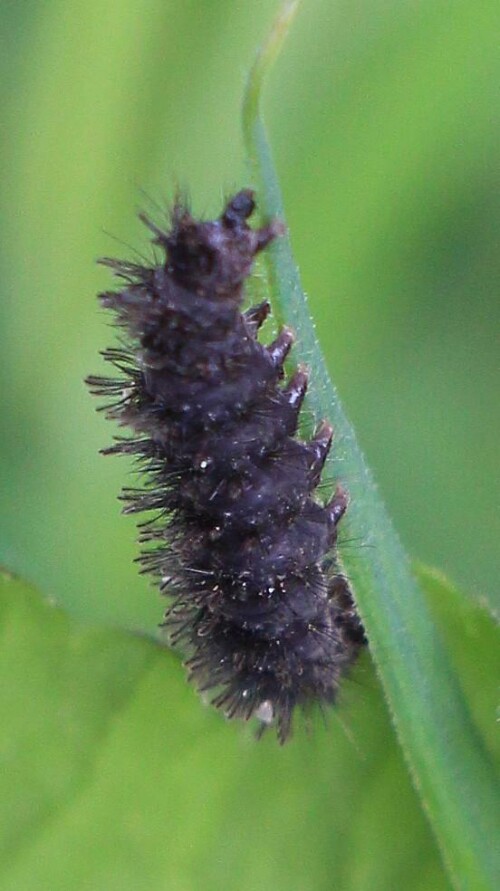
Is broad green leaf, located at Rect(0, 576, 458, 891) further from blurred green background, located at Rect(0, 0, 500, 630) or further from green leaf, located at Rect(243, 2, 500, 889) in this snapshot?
blurred green background, located at Rect(0, 0, 500, 630)

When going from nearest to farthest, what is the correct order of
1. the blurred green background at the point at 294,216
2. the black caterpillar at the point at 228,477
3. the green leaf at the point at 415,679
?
the green leaf at the point at 415,679 → the black caterpillar at the point at 228,477 → the blurred green background at the point at 294,216

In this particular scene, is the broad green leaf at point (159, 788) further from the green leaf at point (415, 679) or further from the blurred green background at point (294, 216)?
the blurred green background at point (294, 216)

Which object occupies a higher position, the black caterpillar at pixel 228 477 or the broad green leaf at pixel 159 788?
the black caterpillar at pixel 228 477

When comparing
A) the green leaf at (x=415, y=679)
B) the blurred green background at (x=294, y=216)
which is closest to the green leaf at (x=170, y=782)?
the green leaf at (x=415, y=679)

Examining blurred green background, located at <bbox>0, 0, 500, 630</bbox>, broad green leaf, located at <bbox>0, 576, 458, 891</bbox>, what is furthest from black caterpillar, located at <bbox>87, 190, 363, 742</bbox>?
blurred green background, located at <bbox>0, 0, 500, 630</bbox>

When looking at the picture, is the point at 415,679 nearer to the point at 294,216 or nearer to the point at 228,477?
the point at 228,477

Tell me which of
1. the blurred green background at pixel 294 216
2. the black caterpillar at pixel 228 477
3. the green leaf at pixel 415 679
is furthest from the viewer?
the blurred green background at pixel 294 216
